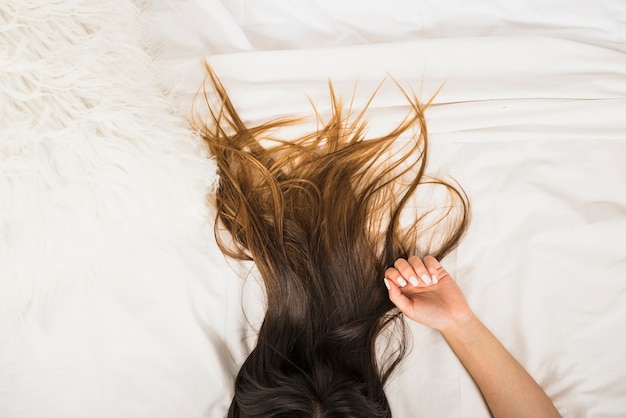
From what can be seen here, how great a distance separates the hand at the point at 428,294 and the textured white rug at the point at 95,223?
1.14ft

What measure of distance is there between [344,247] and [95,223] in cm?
42

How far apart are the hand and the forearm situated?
Answer: 0.02 metres

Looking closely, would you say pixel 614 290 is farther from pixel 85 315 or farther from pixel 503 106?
pixel 85 315

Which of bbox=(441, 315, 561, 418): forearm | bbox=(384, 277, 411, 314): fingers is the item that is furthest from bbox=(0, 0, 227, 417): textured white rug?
Result: bbox=(441, 315, 561, 418): forearm

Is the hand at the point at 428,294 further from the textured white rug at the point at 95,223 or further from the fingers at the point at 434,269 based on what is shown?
the textured white rug at the point at 95,223

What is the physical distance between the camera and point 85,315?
0.86 m

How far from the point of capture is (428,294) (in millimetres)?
895

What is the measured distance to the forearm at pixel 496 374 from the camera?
2.76 feet

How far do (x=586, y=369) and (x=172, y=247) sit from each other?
75 cm

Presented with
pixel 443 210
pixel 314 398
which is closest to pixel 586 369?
pixel 443 210

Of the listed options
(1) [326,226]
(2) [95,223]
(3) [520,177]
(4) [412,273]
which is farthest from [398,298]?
(2) [95,223]

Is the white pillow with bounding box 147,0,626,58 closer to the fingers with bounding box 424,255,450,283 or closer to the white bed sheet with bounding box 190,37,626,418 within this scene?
the white bed sheet with bounding box 190,37,626,418

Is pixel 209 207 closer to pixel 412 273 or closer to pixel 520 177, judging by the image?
pixel 412 273

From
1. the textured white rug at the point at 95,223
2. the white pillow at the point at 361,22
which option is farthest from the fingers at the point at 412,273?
the white pillow at the point at 361,22
